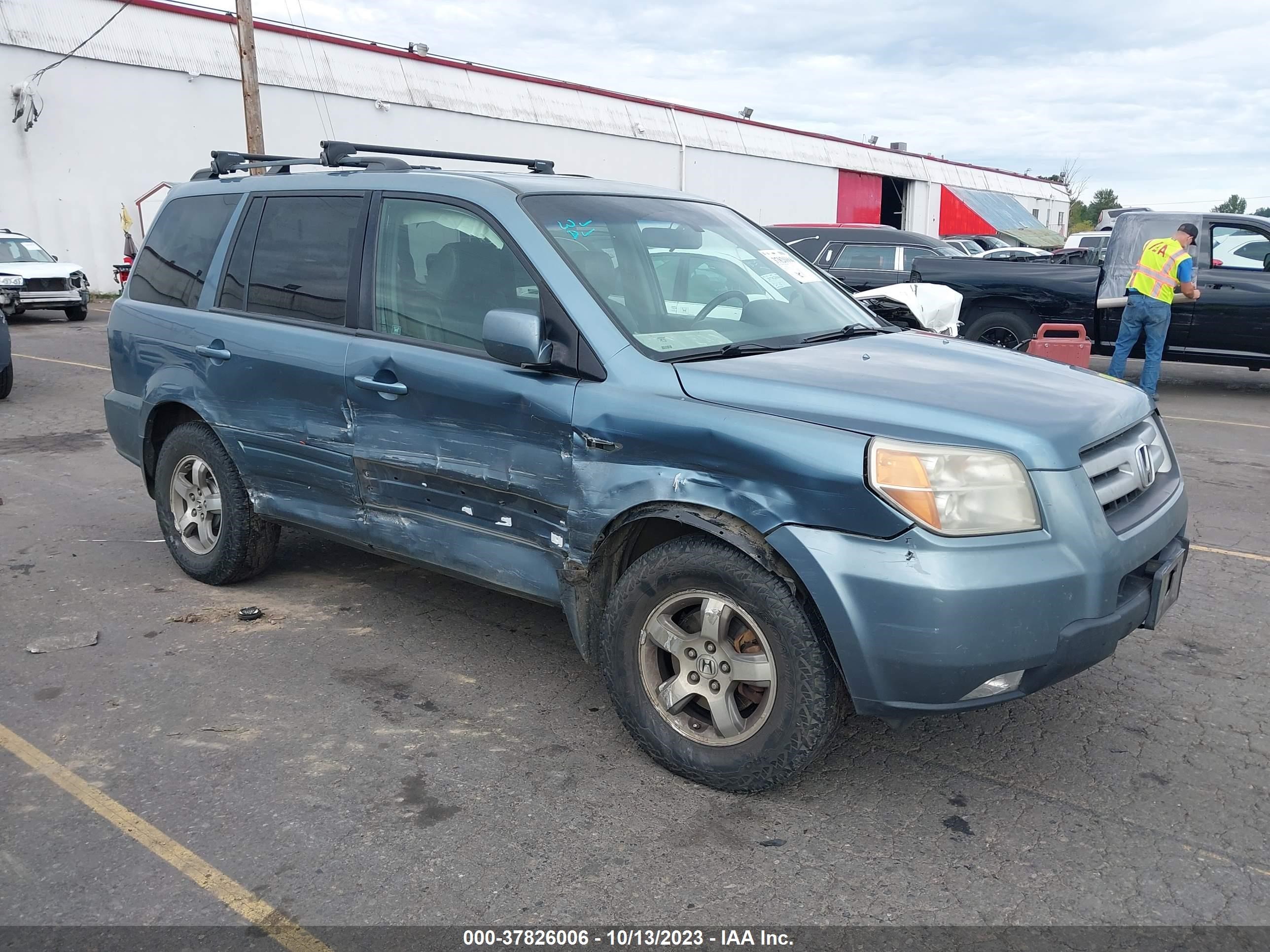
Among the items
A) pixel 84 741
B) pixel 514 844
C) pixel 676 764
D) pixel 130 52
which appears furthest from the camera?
pixel 130 52

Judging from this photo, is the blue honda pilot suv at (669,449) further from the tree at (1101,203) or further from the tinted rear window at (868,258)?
the tree at (1101,203)

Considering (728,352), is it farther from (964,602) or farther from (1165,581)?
(1165,581)

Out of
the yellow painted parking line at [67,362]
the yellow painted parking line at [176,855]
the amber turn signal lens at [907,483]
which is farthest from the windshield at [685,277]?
the yellow painted parking line at [67,362]

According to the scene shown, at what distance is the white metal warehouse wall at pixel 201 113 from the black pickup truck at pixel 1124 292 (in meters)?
19.5

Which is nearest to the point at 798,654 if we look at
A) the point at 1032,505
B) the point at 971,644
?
the point at 971,644

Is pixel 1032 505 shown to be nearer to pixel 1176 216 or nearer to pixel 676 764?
pixel 676 764

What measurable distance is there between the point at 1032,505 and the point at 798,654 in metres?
0.75

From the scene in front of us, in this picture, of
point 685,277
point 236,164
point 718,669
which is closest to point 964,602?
point 718,669

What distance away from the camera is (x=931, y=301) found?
9.51 metres

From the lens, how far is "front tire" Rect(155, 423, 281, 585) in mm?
4836

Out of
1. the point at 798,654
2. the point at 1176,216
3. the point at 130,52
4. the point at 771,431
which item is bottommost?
the point at 798,654

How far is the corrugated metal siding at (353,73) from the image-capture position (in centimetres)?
2272

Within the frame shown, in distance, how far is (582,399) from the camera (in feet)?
11.2

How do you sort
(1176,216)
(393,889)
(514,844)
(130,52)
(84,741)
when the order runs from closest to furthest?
(393,889) → (514,844) → (84,741) → (1176,216) → (130,52)
